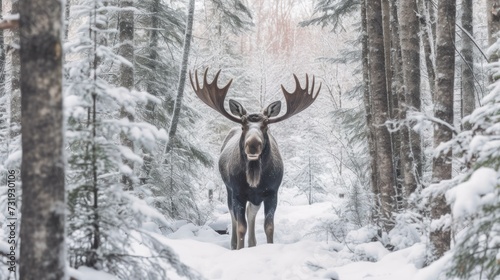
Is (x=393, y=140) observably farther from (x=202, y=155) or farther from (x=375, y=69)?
(x=202, y=155)

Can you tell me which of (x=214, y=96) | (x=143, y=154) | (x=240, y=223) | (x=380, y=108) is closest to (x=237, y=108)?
(x=214, y=96)

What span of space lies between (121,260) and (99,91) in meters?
0.93

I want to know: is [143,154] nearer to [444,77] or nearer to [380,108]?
[380,108]

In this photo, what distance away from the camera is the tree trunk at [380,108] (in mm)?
7148

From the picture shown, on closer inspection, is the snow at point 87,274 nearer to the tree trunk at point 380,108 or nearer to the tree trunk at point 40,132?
the tree trunk at point 40,132

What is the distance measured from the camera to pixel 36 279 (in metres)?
2.07

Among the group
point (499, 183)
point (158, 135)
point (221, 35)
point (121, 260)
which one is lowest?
point (121, 260)

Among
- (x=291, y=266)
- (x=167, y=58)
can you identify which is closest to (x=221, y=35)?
(x=167, y=58)

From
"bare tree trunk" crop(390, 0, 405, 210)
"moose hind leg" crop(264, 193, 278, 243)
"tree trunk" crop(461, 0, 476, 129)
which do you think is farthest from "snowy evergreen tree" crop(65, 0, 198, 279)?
"tree trunk" crop(461, 0, 476, 129)

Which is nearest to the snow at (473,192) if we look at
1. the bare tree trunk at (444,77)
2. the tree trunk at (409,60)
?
the bare tree trunk at (444,77)

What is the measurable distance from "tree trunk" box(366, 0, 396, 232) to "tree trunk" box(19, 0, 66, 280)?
18.0ft

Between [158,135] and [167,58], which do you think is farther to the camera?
[167,58]

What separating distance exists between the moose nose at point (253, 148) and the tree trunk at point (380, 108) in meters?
1.65

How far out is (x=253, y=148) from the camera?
7.03 m
